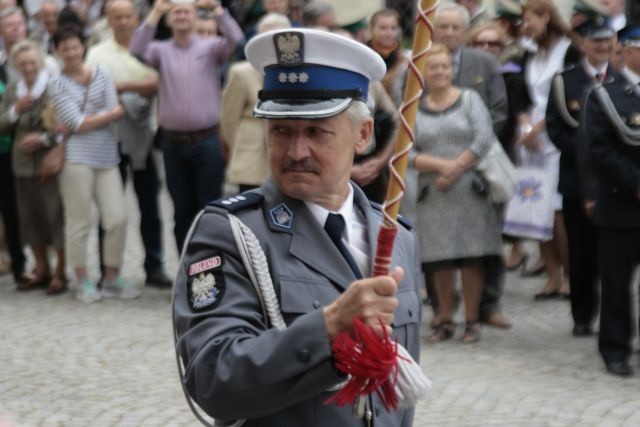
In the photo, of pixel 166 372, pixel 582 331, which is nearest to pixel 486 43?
pixel 582 331

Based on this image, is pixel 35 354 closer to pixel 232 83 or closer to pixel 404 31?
pixel 232 83

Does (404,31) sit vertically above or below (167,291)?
above

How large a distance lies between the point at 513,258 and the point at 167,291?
9.45 ft

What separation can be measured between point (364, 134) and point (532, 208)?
22.9ft

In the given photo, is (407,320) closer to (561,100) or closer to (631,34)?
(631,34)

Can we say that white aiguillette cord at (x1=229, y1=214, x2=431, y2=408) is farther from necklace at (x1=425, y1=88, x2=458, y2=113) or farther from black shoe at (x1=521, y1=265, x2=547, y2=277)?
black shoe at (x1=521, y1=265, x2=547, y2=277)

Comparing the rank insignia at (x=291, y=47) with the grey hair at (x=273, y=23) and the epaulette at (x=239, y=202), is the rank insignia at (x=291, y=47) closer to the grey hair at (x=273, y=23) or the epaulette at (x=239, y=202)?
the epaulette at (x=239, y=202)

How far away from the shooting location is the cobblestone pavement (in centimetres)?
700

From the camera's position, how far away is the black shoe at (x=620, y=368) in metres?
7.85

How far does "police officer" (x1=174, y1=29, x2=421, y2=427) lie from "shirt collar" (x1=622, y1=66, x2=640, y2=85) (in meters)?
4.76

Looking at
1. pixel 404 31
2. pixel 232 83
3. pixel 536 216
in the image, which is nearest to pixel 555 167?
pixel 536 216

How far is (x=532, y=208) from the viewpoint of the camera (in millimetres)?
10102

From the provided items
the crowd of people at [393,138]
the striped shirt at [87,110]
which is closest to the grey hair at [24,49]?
the crowd of people at [393,138]

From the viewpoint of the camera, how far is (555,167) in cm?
1006
